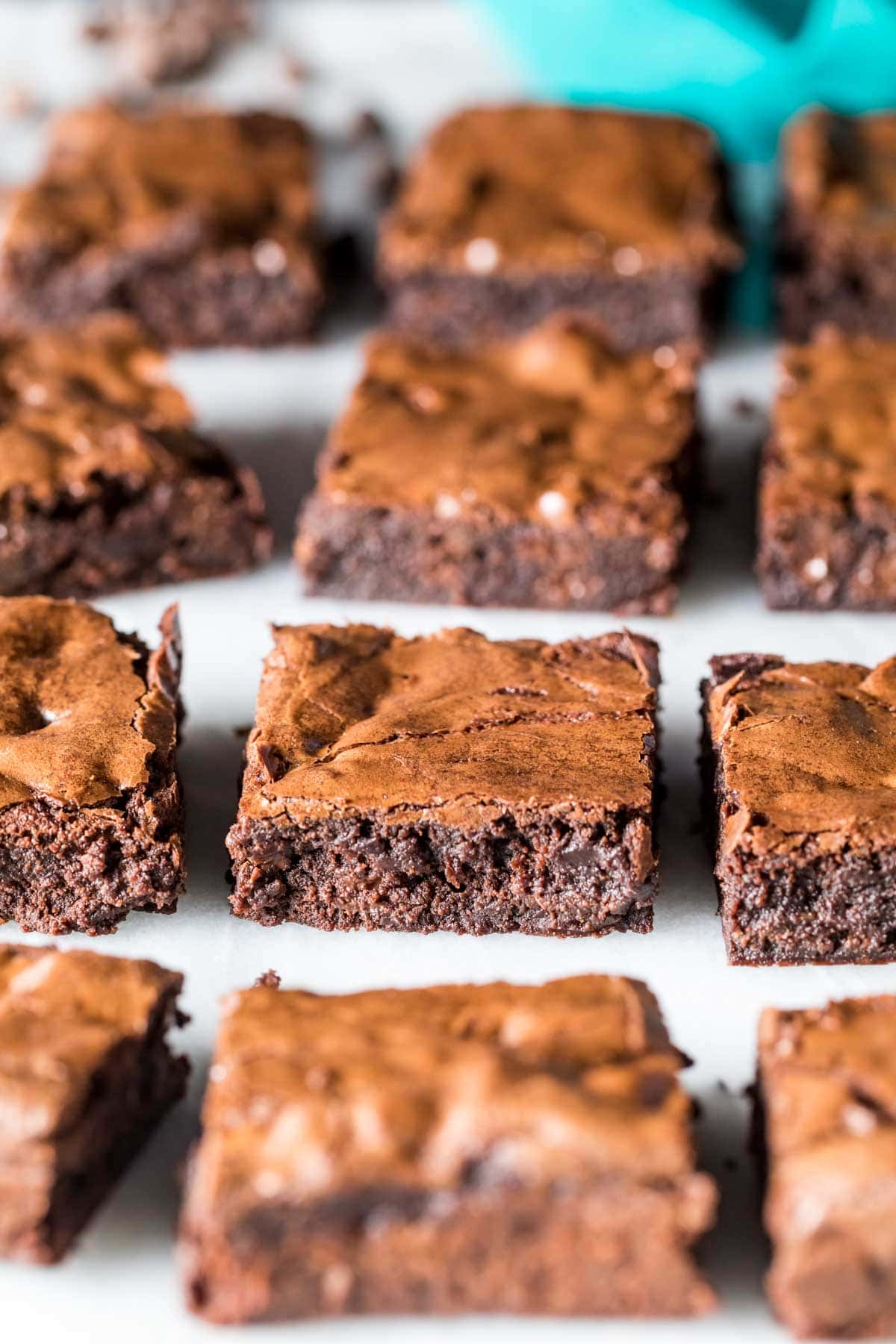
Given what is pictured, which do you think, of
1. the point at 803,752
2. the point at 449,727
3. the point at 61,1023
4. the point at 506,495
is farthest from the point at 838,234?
the point at 61,1023

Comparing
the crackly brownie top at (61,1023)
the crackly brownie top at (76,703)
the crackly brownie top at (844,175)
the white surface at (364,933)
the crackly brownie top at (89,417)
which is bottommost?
the white surface at (364,933)

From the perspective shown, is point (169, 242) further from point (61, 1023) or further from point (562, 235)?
point (61, 1023)

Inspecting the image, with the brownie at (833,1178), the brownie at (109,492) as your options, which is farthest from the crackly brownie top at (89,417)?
the brownie at (833,1178)

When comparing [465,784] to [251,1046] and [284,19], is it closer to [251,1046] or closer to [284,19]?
[251,1046]

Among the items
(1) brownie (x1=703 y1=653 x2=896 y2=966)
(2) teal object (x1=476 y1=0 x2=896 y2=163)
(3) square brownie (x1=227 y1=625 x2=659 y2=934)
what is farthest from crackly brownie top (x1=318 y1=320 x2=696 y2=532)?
(2) teal object (x1=476 y1=0 x2=896 y2=163)

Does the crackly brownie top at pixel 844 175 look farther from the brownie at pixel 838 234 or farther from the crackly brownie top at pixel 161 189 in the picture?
the crackly brownie top at pixel 161 189

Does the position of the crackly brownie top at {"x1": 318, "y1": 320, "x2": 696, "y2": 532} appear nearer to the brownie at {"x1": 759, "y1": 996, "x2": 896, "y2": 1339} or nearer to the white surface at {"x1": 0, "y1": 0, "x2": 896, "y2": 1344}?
the white surface at {"x1": 0, "y1": 0, "x2": 896, "y2": 1344}

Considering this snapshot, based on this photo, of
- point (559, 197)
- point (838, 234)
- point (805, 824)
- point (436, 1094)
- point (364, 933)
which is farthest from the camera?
point (559, 197)
